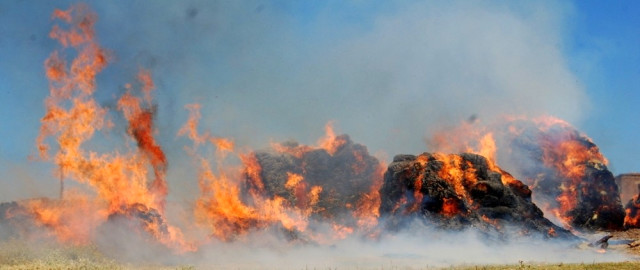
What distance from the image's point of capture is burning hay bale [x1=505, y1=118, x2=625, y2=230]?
76312 mm

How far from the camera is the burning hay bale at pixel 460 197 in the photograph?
5878 centimetres

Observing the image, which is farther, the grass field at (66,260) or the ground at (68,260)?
the grass field at (66,260)

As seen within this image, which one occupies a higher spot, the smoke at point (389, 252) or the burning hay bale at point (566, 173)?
the burning hay bale at point (566, 173)

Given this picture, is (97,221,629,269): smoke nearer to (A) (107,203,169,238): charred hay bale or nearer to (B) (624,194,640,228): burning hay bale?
(A) (107,203,169,238): charred hay bale

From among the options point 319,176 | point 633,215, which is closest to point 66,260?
point 319,176

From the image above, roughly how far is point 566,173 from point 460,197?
3109 cm

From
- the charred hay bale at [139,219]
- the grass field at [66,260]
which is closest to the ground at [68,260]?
the grass field at [66,260]

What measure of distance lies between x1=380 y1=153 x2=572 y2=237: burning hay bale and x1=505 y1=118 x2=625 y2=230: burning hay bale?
16547mm

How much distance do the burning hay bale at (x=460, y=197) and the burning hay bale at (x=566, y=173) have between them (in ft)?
54.3

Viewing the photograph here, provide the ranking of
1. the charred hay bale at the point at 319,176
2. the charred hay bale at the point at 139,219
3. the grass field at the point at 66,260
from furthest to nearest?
the charred hay bale at the point at 319,176
the charred hay bale at the point at 139,219
the grass field at the point at 66,260

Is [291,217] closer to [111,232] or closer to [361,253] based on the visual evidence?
[361,253]

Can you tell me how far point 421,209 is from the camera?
2395 inches

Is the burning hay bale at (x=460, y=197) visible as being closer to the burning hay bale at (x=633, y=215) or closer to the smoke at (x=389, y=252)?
the smoke at (x=389, y=252)

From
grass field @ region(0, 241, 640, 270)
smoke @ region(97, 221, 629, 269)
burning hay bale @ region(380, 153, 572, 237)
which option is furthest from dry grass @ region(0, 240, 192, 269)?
burning hay bale @ region(380, 153, 572, 237)
